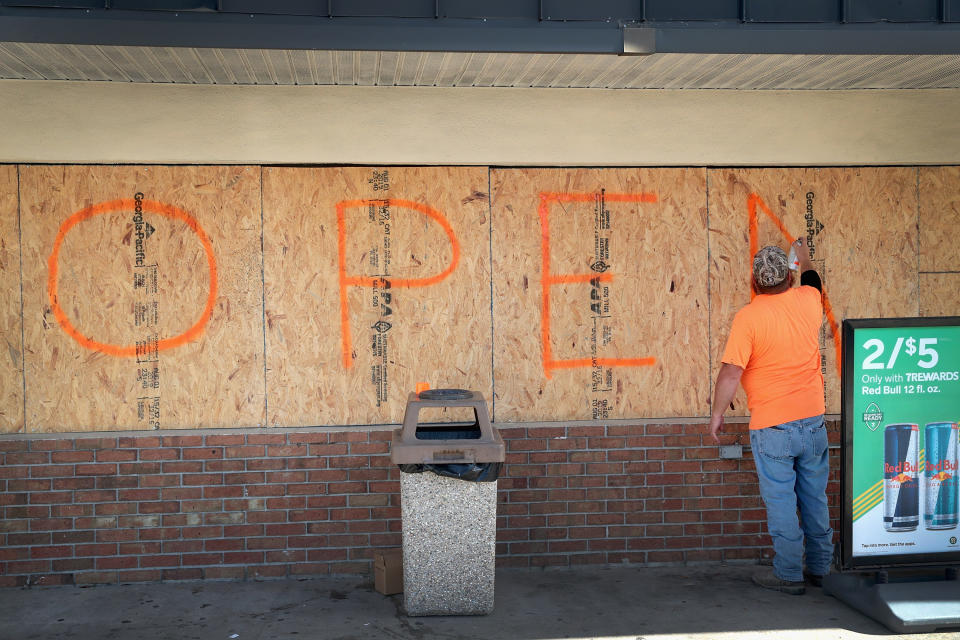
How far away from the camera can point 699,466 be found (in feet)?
21.8

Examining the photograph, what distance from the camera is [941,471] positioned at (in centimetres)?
542

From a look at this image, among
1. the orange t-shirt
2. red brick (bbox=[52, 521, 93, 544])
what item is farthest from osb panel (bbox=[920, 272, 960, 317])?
red brick (bbox=[52, 521, 93, 544])

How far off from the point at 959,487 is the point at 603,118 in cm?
334

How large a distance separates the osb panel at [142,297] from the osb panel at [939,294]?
16.0ft

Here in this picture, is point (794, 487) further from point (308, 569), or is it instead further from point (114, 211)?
point (114, 211)

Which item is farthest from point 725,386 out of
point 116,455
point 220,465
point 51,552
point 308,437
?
point 51,552

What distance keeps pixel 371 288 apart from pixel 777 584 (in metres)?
3.42

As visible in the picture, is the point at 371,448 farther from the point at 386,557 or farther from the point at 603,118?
the point at 603,118

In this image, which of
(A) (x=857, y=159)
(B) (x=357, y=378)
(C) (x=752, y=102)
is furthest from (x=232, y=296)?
(A) (x=857, y=159)

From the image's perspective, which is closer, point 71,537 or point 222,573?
point 71,537

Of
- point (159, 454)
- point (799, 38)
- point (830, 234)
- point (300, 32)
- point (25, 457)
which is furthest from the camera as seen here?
point (830, 234)

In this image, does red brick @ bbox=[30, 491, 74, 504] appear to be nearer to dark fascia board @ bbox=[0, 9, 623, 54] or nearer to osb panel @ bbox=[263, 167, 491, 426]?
osb panel @ bbox=[263, 167, 491, 426]

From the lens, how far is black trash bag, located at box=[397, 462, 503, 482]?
542cm

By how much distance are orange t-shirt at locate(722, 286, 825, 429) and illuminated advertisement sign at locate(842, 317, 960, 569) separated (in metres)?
0.39
